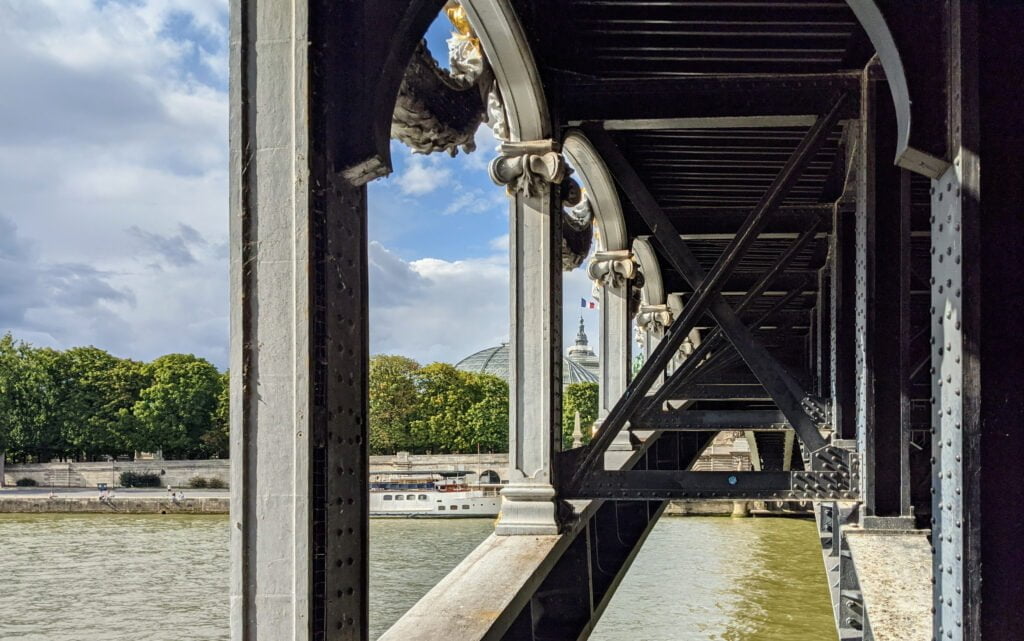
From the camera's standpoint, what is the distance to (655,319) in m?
17.6

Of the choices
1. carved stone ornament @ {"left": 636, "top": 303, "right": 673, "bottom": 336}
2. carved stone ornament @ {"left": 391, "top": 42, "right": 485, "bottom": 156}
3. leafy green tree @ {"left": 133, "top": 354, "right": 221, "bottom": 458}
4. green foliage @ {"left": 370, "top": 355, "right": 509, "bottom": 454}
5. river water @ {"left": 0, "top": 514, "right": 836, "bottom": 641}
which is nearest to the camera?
carved stone ornament @ {"left": 391, "top": 42, "right": 485, "bottom": 156}

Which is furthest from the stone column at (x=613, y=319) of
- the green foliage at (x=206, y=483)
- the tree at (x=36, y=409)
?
the tree at (x=36, y=409)

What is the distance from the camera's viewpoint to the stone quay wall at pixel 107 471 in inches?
2584

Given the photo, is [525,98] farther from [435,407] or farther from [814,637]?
[435,407]

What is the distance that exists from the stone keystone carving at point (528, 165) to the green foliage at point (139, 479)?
61642 millimetres

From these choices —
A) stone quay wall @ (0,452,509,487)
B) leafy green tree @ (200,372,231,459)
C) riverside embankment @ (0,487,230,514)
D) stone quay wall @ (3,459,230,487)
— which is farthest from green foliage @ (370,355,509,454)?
riverside embankment @ (0,487,230,514)

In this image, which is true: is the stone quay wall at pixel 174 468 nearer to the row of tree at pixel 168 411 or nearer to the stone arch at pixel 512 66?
the row of tree at pixel 168 411

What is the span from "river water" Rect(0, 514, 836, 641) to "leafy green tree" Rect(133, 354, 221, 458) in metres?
20.6

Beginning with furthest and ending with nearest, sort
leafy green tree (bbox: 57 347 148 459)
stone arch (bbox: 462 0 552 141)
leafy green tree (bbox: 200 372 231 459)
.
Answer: leafy green tree (bbox: 200 372 231 459) < leafy green tree (bbox: 57 347 148 459) < stone arch (bbox: 462 0 552 141)

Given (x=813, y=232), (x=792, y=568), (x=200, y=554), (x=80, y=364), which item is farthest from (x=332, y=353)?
(x=80, y=364)

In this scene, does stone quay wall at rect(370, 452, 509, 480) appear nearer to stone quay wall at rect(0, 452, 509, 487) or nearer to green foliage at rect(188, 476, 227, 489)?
stone quay wall at rect(0, 452, 509, 487)

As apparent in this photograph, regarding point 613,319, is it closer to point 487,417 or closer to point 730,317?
point 730,317

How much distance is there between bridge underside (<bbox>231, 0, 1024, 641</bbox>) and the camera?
9.77ft

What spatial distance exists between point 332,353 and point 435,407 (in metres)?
68.2
